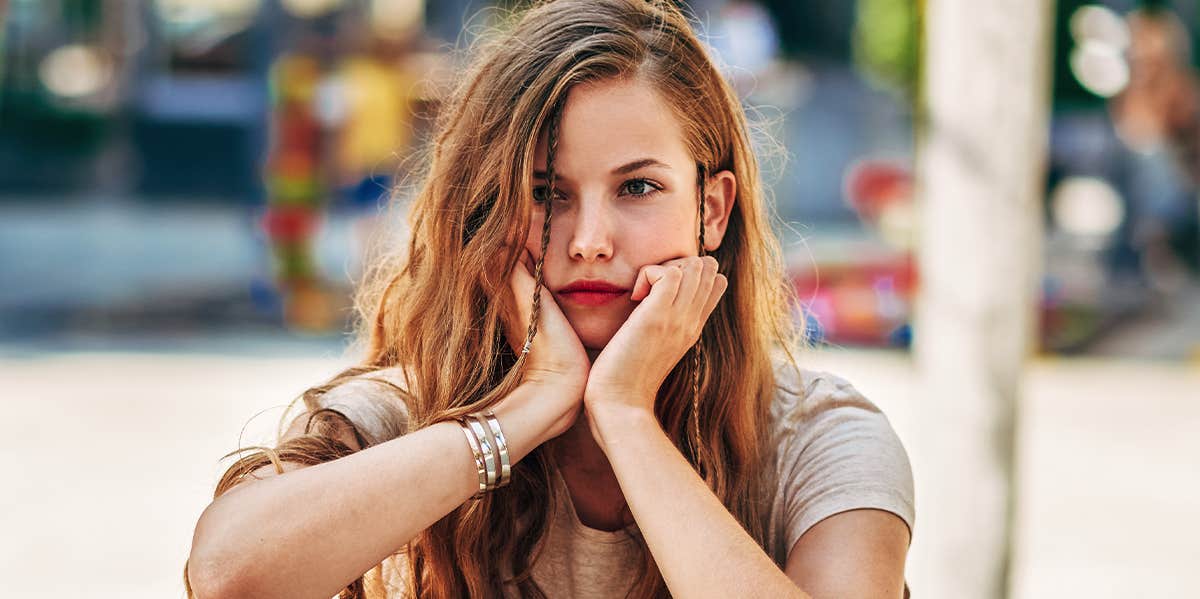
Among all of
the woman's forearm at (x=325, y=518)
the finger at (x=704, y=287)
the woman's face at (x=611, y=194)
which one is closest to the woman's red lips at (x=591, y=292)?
the woman's face at (x=611, y=194)

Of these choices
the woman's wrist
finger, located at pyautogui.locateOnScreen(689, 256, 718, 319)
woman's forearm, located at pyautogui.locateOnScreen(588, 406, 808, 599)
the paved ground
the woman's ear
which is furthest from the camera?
the paved ground

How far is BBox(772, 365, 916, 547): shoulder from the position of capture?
2023 millimetres

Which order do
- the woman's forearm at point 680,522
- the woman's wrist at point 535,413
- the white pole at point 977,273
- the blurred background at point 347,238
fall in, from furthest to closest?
the blurred background at point 347,238 → the white pole at point 977,273 → the woman's wrist at point 535,413 → the woman's forearm at point 680,522

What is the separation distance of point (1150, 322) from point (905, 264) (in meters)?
1.86

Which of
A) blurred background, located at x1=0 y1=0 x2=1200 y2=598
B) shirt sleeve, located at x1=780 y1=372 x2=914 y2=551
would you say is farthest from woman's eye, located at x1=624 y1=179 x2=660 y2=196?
blurred background, located at x1=0 y1=0 x2=1200 y2=598

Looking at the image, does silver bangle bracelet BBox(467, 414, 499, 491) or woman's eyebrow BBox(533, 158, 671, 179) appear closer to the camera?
silver bangle bracelet BBox(467, 414, 499, 491)

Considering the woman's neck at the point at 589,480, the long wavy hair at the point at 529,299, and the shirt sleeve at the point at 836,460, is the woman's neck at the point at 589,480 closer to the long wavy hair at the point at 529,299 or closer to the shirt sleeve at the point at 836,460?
the long wavy hair at the point at 529,299

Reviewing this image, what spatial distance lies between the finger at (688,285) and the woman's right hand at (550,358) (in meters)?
0.17

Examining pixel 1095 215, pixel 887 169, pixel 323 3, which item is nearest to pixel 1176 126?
pixel 1095 215

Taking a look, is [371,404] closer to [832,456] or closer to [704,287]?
[704,287]

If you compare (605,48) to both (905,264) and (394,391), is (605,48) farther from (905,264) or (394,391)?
(905,264)

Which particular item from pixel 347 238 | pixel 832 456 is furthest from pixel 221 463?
pixel 347 238

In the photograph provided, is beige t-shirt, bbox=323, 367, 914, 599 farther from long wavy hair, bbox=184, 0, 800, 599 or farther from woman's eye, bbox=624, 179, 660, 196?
woman's eye, bbox=624, 179, 660, 196

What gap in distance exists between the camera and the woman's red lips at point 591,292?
6.84 feet
